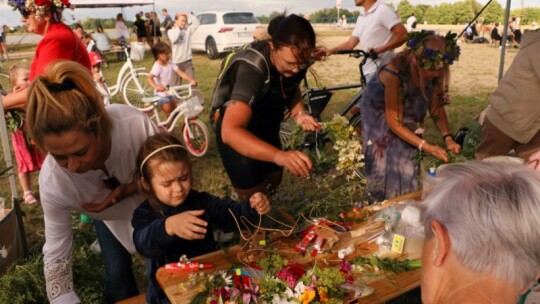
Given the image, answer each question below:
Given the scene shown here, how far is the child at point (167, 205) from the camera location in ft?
6.13

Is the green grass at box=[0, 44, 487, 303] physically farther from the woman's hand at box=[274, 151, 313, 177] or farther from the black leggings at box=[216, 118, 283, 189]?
the woman's hand at box=[274, 151, 313, 177]

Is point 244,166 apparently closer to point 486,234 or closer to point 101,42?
point 486,234

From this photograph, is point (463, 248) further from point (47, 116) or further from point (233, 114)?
point (47, 116)

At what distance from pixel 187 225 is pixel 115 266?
3.13ft

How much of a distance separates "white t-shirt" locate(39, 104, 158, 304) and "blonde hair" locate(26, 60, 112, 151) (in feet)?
0.60

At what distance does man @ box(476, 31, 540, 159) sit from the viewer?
10.6ft

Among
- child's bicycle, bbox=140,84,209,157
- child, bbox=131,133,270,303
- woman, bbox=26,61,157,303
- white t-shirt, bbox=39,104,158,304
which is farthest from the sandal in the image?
child, bbox=131,133,270,303

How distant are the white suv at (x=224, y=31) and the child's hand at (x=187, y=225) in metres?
14.3

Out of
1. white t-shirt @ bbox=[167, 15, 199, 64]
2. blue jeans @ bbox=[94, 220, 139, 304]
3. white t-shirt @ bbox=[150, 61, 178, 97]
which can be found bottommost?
blue jeans @ bbox=[94, 220, 139, 304]

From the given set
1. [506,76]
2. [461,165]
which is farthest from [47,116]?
[506,76]

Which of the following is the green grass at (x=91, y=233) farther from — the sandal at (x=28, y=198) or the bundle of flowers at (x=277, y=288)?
the bundle of flowers at (x=277, y=288)

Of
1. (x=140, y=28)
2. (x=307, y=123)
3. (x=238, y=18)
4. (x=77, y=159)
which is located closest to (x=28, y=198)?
(x=77, y=159)

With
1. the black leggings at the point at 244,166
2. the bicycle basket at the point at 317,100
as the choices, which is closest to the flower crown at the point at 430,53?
the black leggings at the point at 244,166

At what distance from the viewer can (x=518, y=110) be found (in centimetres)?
334
